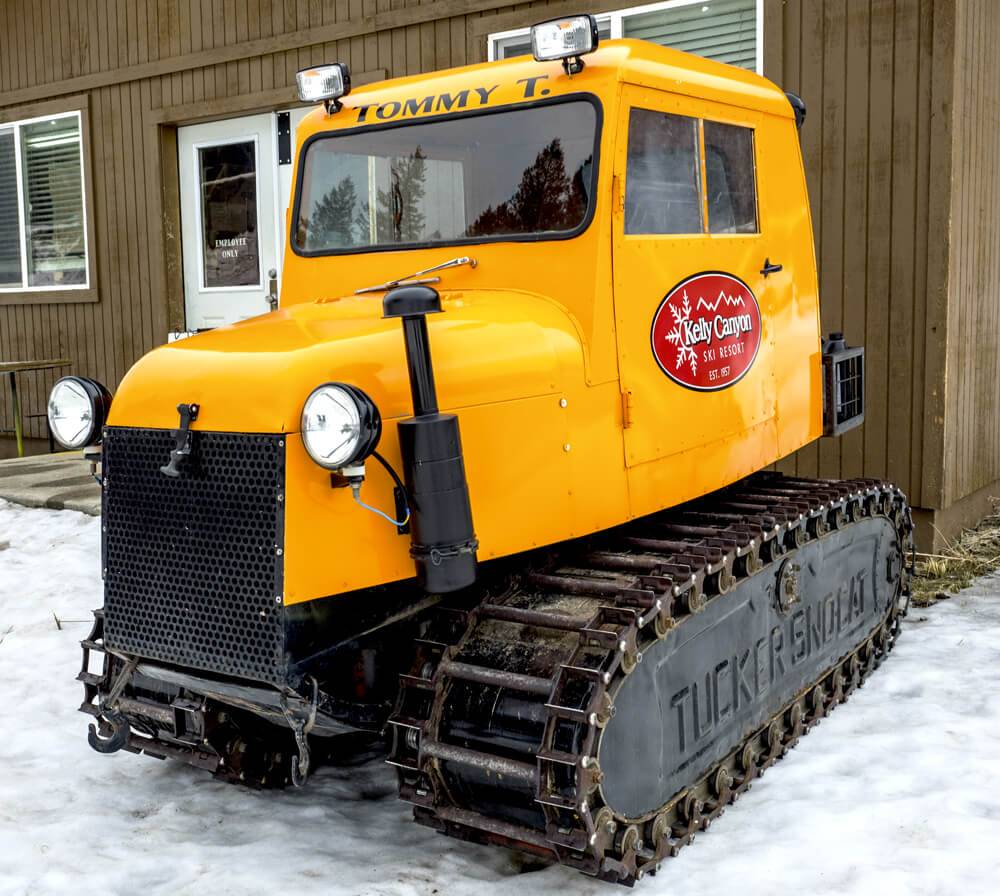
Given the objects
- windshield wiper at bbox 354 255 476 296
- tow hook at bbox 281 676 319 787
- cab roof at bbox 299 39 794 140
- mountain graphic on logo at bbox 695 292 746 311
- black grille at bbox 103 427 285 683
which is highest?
cab roof at bbox 299 39 794 140

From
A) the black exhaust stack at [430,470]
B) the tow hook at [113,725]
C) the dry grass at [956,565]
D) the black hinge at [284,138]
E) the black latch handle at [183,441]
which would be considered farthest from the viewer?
the black hinge at [284,138]

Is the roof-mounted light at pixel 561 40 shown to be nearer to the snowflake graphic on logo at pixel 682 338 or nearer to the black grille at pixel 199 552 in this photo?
the snowflake graphic on logo at pixel 682 338

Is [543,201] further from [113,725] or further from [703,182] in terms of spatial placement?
[113,725]

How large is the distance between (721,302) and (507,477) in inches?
53.0

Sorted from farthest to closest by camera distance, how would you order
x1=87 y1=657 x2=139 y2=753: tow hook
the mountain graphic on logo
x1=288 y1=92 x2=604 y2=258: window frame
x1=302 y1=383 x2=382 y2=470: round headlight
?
the mountain graphic on logo, x1=288 y1=92 x2=604 y2=258: window frame, x1=87 y1=657 x2=139 y2=753: tow hook, x1=302 y1=383 x2=382 y2=470: round headlight

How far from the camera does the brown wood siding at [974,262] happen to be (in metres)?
7.08

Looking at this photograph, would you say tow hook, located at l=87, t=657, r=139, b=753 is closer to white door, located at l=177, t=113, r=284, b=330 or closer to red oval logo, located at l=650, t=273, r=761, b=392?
red oval logo, located at l=650, t=273, r=761, b=392

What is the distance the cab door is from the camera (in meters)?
4.17

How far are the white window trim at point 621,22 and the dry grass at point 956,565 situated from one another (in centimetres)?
320

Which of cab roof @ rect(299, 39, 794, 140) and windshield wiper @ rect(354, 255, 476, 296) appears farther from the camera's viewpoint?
windshield wiper @ rect(354, 255, 476, 296)

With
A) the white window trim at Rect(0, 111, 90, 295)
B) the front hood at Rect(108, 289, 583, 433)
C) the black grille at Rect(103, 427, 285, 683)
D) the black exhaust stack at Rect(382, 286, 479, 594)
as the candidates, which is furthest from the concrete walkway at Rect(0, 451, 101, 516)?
the black exhaust stack at Rect(382, 286, 479, 594)

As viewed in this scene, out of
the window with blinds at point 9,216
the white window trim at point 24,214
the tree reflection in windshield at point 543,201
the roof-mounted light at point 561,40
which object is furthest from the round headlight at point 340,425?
the window with blinds at point 9,216

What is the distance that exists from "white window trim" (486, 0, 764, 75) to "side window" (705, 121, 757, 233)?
2995 millimetres

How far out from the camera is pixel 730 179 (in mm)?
4707
